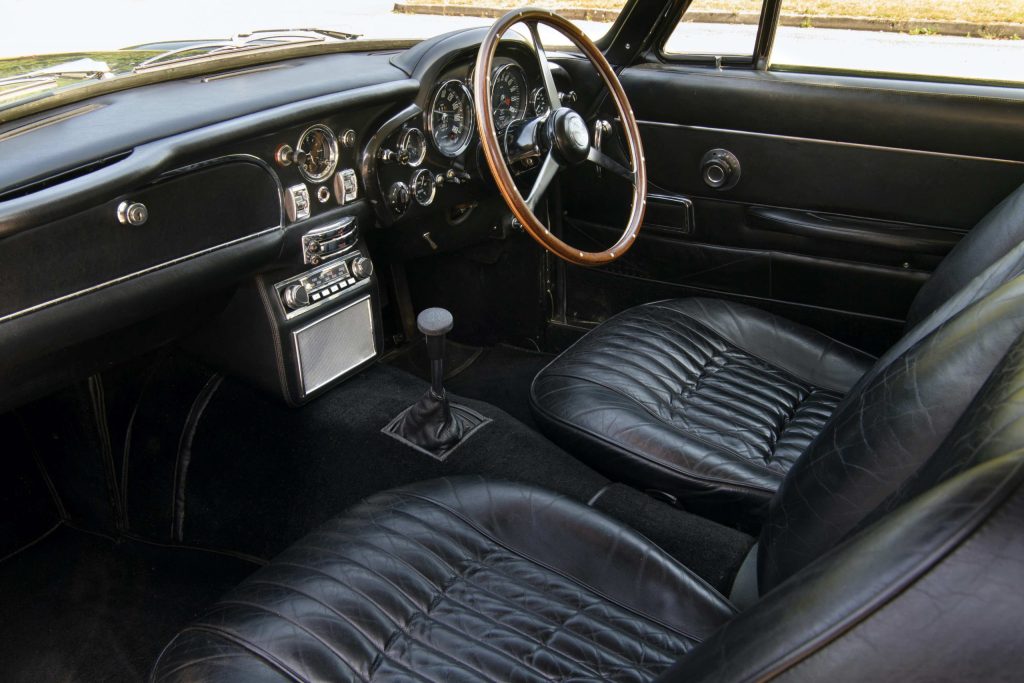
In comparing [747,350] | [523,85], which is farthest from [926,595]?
[523,85]

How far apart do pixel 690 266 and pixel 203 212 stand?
1326 mm

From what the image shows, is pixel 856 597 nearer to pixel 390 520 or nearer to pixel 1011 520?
pixel 1011 520

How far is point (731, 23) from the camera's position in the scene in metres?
2.31

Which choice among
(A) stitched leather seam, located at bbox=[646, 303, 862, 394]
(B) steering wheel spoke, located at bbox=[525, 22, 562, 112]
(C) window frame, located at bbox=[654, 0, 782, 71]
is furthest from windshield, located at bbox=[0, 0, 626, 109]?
(A) stitched leather seam, located at bbox=[646, 303, 862, 394]

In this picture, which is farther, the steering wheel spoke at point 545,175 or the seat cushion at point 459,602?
the steering wheel spoke at point 545,175

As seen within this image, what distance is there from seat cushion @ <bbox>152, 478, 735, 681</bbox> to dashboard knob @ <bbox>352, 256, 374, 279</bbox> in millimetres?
736

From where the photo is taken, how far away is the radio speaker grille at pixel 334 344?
1997 millimetres

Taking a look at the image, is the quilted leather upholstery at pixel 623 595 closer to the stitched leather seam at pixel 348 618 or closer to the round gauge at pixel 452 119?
the stitched leather seam at pixel 348 618

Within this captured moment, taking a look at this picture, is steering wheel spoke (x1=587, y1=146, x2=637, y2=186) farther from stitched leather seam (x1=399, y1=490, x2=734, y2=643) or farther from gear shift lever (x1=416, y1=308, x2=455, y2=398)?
A: stitched leather seam (x1=399, y1=490, x2=734, y2=643)

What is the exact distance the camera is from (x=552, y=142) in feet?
6.44

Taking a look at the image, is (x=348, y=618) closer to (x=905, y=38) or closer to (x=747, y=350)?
(x=747, y=350)

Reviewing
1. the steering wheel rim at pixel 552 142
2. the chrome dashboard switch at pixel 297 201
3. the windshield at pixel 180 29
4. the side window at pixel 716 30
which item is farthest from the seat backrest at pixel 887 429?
the side window at pixel 716 30

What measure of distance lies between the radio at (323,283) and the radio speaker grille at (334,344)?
5 centimetres

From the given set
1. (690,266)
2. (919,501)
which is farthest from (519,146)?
(919,501)
